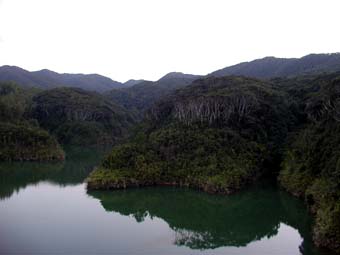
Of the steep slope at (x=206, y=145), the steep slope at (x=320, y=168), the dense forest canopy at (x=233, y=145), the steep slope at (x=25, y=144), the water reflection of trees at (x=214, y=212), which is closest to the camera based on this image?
the steep slope at (x=320, y=168)

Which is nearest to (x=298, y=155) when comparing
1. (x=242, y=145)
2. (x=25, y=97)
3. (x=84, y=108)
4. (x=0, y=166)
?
(x=242, y=145)

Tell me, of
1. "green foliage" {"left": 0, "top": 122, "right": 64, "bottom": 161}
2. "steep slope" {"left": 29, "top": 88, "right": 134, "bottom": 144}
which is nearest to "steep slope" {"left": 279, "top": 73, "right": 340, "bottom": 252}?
"green foliage" {"left": 0, "top": 122, "right": 64, "bottom": 161}

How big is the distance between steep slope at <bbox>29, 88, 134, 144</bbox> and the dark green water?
45935 mm

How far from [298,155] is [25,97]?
8569 cm

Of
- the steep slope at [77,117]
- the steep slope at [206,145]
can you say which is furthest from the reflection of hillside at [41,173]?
the steep slope at [77,117]

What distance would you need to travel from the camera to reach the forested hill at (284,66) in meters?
130

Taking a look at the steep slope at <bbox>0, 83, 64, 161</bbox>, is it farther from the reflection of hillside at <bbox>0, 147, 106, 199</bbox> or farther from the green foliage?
the reflection of hillside at <bbox>0, 147, 106, 199</bbox>

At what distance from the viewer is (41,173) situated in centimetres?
5672

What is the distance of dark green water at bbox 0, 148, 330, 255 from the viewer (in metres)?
27.8

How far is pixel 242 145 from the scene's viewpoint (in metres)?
49.1

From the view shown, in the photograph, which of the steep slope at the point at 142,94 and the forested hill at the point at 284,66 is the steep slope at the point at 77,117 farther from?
the forested hill at the point at 284,66

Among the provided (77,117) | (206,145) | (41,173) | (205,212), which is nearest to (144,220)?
(205,212)

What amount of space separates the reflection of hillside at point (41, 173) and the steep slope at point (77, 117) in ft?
80.2

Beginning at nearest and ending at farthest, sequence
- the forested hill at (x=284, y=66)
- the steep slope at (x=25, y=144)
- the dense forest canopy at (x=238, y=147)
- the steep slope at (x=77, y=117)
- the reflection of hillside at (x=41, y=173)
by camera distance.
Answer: the dense forest canopy at (x=238, y=147)
the reflection of hillside at (x=41, y=173)
the steep slope at (x=25, y=144)
the steep slope at (x=77, y=117)
the forested hill at (x=284, y=66)
